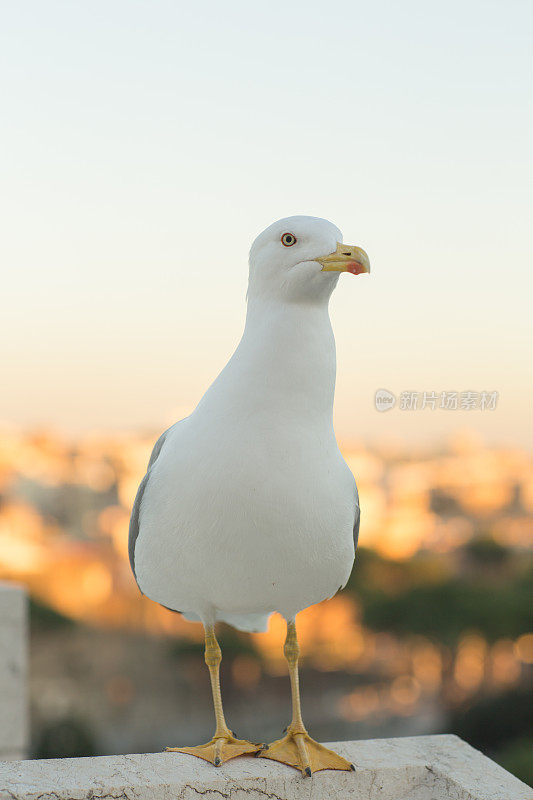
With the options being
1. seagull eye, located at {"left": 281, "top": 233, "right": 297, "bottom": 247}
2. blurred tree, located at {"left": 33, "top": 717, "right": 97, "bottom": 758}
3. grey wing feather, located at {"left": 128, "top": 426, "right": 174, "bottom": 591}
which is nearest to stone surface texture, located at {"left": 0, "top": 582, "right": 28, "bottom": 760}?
grey wing feather, located at {"left": 128, "top": 426, "right": 174, "bottom": 591}

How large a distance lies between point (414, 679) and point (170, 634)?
7.83 m

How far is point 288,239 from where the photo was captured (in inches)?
102

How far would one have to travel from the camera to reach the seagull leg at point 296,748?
9.78ft

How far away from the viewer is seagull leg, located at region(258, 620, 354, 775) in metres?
2.98

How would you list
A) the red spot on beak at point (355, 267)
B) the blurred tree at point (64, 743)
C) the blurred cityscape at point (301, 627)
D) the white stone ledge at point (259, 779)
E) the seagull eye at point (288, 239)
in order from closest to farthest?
the red spot on beak at point (355, 267)
the seagull eye at point (288, 239)
the white stone ledge at point (259, 779)
the blurred tree at point (64, 743)
the blurred cityscape at point (301, 627)

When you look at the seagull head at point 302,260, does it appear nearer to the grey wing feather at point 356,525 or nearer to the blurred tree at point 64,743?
the grey wing feather at point 356,525

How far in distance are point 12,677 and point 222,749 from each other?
8.95 feet

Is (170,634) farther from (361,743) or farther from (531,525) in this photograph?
(361,743)

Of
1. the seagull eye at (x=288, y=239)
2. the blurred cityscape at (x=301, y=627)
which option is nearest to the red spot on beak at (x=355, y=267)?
the seagull eye at (x=288, y=239)

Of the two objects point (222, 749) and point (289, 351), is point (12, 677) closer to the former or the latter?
point (222, 749)

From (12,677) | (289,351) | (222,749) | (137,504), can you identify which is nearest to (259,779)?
(222,749)

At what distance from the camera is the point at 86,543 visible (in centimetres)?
2972

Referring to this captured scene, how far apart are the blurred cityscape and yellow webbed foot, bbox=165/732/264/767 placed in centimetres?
1984

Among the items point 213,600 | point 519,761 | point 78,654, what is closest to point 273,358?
point 213,600
